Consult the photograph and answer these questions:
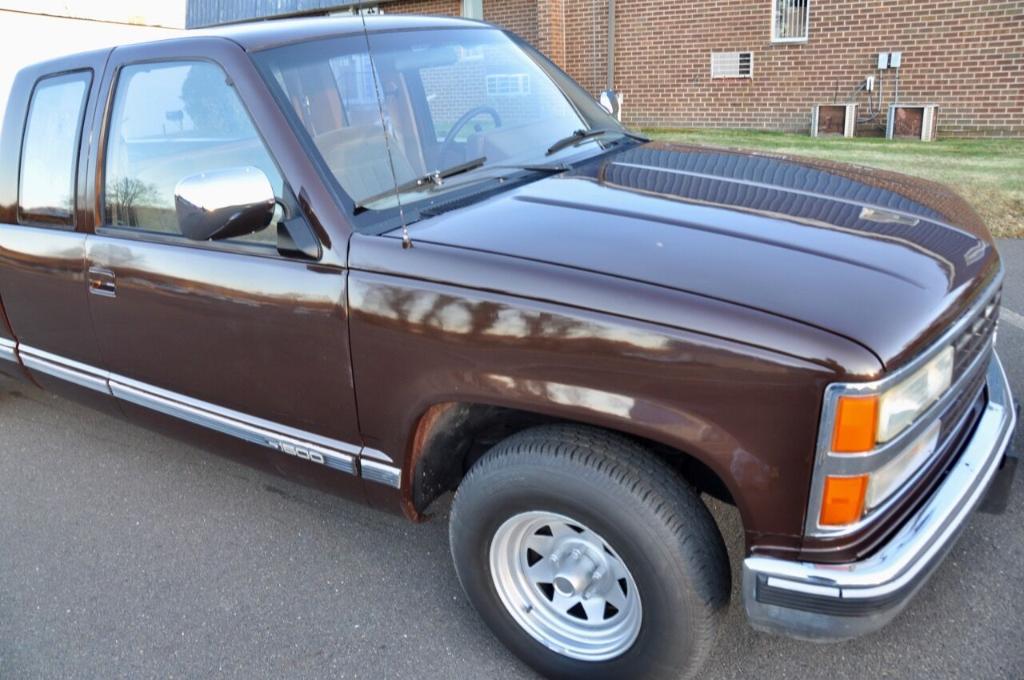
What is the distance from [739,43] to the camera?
12445 mm

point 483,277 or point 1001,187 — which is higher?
point 483,277

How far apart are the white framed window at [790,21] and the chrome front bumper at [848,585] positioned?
11.4 metres

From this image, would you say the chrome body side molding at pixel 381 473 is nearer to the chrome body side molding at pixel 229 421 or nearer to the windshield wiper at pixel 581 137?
the chrome body side molding at pixel 229 421

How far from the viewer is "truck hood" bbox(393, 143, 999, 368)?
1.92 m

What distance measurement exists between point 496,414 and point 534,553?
435 mm

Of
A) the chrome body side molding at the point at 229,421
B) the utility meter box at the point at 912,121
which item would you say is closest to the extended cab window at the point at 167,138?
the chrome body side molding at the point at 229,421

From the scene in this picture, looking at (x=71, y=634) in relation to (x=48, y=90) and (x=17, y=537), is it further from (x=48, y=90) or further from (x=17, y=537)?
(x=48, y=90)

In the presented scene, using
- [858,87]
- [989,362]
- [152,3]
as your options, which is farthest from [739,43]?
[152,3]

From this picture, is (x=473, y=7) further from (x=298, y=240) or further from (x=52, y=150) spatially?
(x=298, y=240)

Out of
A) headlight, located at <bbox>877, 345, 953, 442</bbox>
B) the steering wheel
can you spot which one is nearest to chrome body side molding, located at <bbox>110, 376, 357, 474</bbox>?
the steering wheel

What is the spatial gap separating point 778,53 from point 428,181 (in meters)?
11.1

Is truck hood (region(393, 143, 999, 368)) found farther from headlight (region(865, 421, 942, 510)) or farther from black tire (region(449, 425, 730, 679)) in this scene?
black tire (region(449, 425, 730, 679))

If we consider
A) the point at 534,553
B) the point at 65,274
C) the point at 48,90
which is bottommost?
the point at 534,553

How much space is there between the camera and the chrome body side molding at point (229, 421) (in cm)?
256
